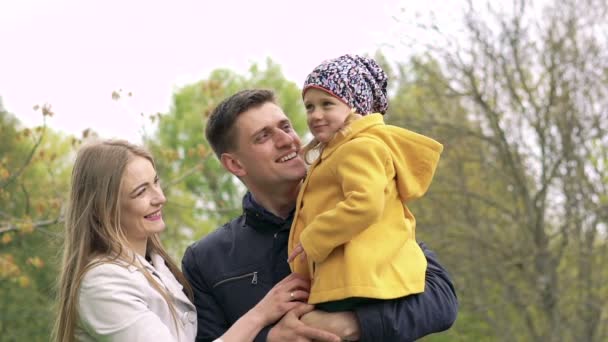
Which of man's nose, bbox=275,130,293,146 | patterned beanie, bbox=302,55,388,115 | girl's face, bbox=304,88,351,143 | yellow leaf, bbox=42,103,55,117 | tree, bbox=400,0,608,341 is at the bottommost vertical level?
tree, bbox=400,0,608,341

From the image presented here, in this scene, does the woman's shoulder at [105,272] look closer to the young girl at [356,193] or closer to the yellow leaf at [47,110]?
the young girl at [356,193]

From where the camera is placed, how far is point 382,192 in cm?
325

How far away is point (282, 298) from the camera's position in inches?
137

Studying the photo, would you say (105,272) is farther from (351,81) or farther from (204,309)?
(351,81)

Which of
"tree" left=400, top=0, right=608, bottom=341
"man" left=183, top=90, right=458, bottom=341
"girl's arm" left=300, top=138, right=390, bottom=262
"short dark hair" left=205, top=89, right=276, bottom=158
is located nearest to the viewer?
"girl's arm" left=300, top=138, right=390, bottom=262

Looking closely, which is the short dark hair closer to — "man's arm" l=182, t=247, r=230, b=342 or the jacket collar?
the jacket collar

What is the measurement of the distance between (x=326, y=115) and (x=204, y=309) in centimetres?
100

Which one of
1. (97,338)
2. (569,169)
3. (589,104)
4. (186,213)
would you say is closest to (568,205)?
(569,169)

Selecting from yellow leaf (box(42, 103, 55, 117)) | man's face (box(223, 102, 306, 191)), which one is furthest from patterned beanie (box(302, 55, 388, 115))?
yellow leaf (box(42, 103, 55, 117))

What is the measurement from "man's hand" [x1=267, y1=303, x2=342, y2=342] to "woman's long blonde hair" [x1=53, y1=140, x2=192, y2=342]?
42cm

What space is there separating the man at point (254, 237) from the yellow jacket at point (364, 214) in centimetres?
20

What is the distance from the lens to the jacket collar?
3881mm

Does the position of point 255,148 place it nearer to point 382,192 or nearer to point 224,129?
point 224,129

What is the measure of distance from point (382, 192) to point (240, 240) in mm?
917
